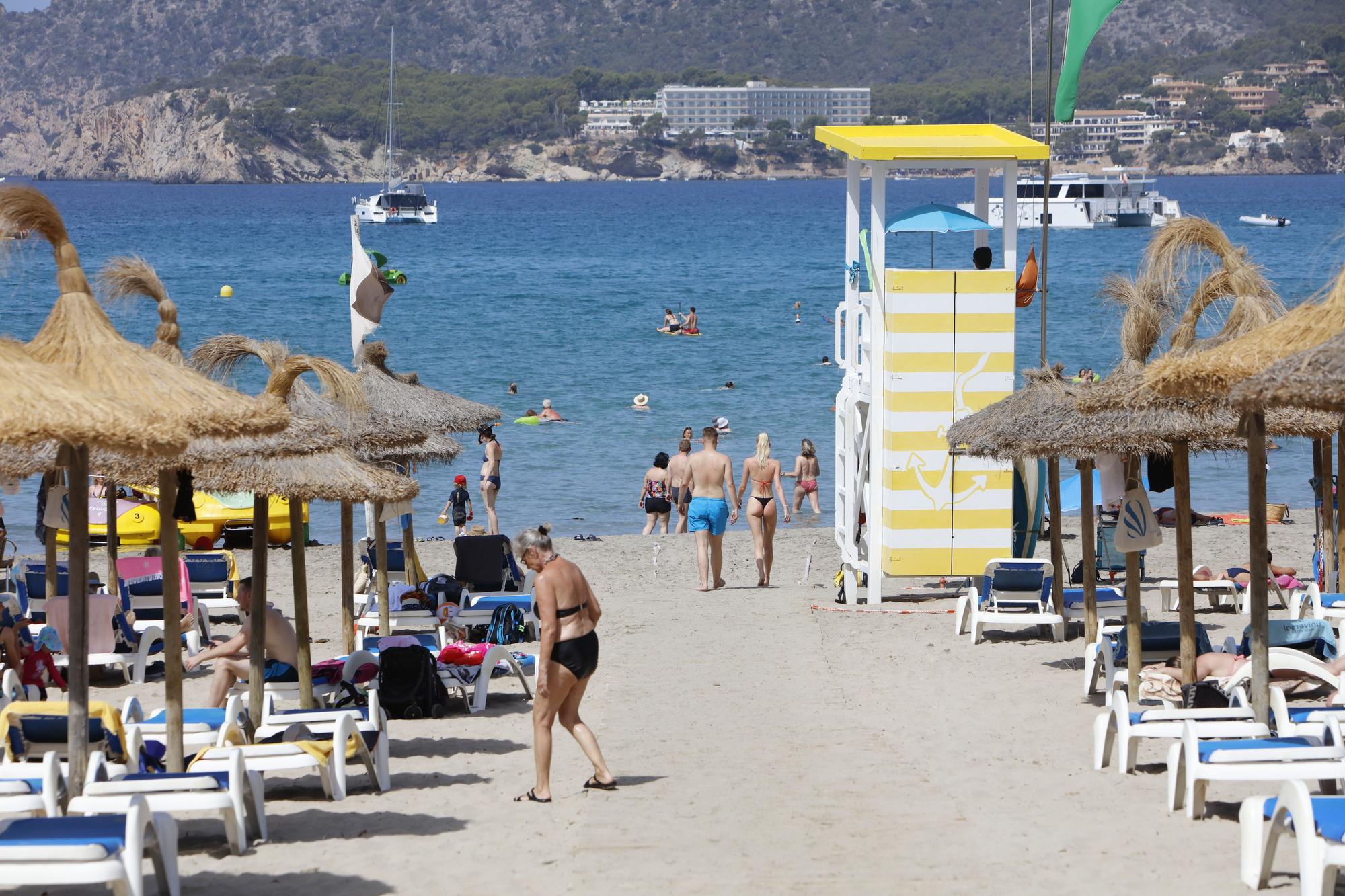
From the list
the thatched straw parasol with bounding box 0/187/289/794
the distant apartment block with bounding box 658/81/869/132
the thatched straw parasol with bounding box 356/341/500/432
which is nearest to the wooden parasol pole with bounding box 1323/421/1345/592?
the thatched straw parasol with bounding box 356/341/500/432

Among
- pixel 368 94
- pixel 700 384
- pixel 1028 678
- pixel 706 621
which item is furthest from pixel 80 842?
pixel 368 94

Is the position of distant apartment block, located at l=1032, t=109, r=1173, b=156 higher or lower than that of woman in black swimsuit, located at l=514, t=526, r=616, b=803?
higher

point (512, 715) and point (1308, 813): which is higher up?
point (1308, 813)

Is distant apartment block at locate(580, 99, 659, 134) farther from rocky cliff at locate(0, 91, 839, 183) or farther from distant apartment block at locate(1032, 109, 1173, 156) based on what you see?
distant apartment block at locate(1032, 109, 1173, 156)

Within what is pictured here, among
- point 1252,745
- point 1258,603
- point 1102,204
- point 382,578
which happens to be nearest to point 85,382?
point 1252,745

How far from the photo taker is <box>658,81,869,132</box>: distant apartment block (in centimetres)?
18375

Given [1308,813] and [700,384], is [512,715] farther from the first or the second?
[700,384]

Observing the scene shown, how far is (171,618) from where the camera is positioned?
7.02m

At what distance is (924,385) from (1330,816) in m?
7.45

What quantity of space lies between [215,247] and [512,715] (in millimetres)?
74172

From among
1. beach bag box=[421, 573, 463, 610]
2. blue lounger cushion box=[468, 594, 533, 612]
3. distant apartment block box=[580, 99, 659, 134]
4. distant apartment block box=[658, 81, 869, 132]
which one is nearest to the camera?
blue lounger cushion box=[468, 594, 533, 612]

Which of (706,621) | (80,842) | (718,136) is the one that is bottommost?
(706,621)

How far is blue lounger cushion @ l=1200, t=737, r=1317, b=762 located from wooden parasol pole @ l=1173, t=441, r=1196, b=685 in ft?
5.82

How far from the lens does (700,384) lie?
3469 centimetres
